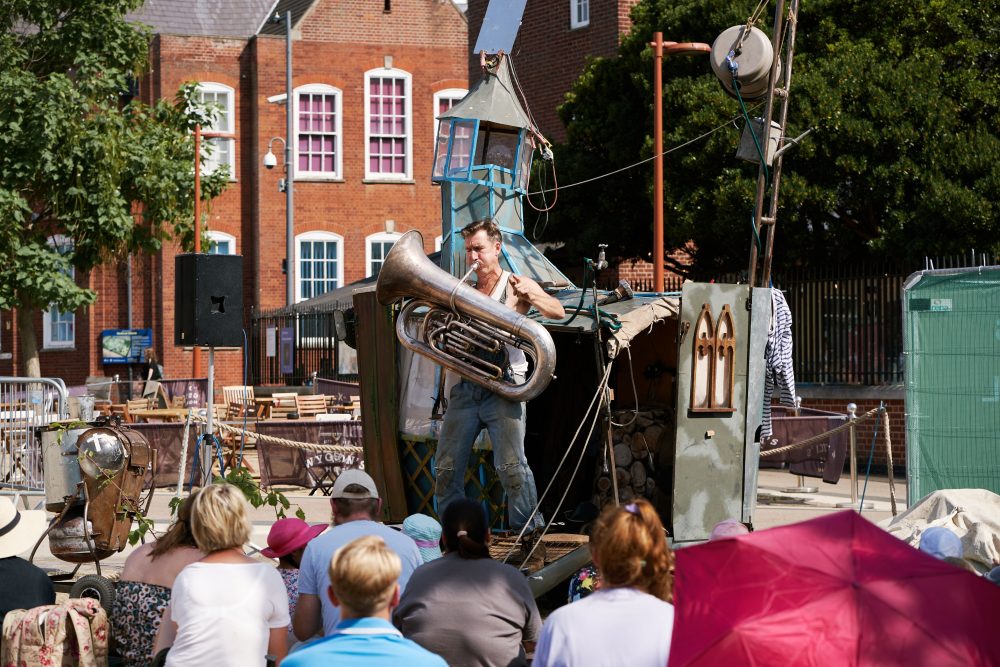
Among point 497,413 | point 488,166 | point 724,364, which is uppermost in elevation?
point 488,166

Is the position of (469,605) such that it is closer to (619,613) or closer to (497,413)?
(619,613)

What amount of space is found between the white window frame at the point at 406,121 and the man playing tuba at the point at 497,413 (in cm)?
3040

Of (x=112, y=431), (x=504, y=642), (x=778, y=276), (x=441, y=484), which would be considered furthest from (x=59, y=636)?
(x=778, y=276)

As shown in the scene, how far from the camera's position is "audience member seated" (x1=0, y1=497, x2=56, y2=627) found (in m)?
6.56

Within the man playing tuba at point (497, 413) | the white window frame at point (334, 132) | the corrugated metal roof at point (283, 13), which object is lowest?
the man playing tuba at point (497, 413)

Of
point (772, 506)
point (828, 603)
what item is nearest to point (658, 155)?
point (772, 506)

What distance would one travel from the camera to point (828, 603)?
4.08 meters

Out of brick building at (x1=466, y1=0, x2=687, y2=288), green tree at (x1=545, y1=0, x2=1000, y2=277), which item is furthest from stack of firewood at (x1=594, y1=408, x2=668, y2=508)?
brick building at (x1=466, y1=0, x2=687, y2=288)

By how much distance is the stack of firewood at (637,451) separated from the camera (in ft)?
34.2

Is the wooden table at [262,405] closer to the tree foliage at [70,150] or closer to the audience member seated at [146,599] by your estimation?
the tree foliage at [70,150]

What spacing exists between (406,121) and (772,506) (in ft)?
83.7

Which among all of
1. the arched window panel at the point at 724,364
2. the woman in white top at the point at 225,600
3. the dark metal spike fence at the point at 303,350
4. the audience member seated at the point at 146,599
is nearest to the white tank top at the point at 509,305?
the arched window panel at the point at 724,364

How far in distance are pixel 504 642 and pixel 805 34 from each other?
787 inches

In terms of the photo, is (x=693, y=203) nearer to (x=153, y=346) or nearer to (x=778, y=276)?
(x=778, y=276)
